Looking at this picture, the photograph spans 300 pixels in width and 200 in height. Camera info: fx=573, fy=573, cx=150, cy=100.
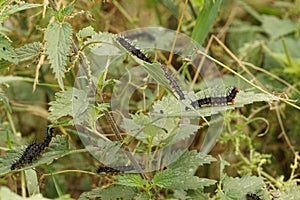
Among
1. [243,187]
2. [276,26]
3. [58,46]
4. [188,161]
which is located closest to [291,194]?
[243,187]

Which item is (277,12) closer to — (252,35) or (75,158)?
(252,35)

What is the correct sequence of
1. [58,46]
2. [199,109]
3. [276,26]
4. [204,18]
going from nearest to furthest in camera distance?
[58,46], [199,109], [204,18], [276,26]

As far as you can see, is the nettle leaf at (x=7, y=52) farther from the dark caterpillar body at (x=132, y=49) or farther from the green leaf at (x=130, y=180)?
the green leaf at (x=130, y=180)

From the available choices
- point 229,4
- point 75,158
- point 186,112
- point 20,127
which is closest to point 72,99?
point 186,112

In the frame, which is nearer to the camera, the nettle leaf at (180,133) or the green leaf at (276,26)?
the nettle leaf at (180,133)

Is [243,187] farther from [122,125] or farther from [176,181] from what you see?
[122,125]

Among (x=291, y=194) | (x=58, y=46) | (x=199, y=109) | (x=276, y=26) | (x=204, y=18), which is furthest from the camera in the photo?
(x=276, y=26)

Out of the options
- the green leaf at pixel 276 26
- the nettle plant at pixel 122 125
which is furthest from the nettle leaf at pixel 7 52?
the green leaf at pixel 276 26
